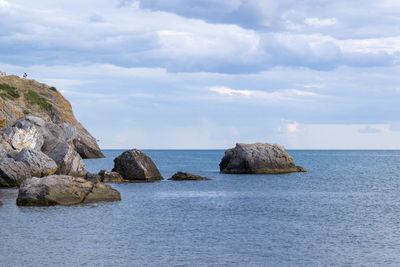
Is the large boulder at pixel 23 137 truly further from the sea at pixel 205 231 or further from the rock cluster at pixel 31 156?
the sea at pixel 205 231

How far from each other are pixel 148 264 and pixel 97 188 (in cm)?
2037

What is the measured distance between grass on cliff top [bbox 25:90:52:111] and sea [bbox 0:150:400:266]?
90920 millimetres

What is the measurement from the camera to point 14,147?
66188 millimetres

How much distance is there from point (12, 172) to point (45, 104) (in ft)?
295

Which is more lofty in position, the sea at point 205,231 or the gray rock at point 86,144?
the gray rock at point 86,144

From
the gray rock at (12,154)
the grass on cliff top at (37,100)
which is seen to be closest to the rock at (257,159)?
the gray rock at (12,154)

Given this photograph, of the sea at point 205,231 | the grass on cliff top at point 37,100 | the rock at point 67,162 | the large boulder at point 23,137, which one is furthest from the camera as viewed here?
the grass on cliff top at point 37,100

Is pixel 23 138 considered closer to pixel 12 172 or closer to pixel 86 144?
pixel 12 172

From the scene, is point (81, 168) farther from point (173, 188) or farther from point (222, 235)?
point (222, 235)

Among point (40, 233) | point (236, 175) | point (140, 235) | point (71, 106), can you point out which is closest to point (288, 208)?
point (140, 235)

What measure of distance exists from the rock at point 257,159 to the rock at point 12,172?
116 ft

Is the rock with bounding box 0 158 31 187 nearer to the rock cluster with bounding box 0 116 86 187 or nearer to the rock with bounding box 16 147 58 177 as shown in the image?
the rock cluster with bounding box 0 116 86 187

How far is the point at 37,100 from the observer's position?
5418 inches

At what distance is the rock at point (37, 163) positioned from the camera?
52281 millimetres
